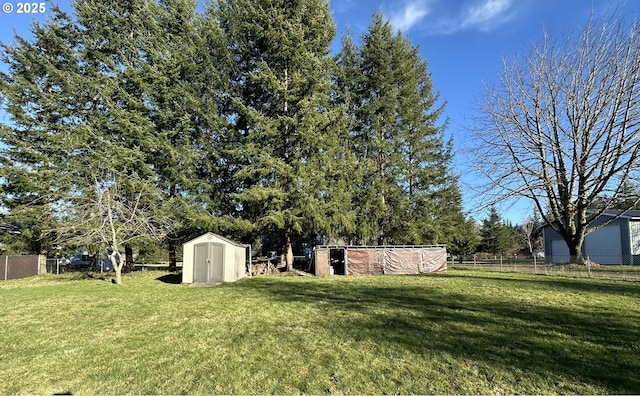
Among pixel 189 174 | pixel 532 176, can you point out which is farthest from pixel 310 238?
pixel 532 176

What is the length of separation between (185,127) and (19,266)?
1203 cm

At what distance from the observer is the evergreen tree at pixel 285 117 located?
1967cm

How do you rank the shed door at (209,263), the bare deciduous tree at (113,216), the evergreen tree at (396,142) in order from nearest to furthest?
1. the shed door at (209,263)
2. the bare deciduous tree at (113,216)
3. the evergreen tree at (396,142)

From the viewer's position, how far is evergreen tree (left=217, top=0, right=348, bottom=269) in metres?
19.7

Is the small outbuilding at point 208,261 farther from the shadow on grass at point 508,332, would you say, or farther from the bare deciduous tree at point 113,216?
the shadow on grass at point 508,332

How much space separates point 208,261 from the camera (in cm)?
1537

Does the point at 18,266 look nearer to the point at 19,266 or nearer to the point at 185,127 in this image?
the point at 19,266

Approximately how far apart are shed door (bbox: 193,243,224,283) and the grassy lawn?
19.0ft

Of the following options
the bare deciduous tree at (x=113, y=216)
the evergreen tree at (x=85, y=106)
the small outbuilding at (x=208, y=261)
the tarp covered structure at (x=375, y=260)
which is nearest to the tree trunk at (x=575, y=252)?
the tarp covered structure at (x=375, y=260)

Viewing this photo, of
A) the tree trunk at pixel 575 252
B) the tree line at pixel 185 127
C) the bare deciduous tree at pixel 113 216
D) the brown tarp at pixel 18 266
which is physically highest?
the tree line at pixel 185 127

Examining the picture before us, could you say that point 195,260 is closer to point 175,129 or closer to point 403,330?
point 175,129

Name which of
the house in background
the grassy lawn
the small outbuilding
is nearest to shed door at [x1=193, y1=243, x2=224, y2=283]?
the small outbuilding

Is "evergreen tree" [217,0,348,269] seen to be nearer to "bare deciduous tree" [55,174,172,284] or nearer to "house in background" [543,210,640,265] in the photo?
"bare deciduous tree" [55,174,172,284]

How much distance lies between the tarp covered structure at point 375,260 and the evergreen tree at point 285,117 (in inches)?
75.1
